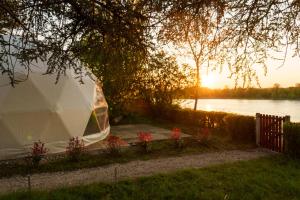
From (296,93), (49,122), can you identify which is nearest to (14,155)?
(49,122)

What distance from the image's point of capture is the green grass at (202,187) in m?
8.87

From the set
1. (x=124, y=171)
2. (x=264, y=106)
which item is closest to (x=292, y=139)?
(x=124, y=171)

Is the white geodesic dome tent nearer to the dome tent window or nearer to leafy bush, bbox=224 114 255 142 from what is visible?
the dome tent window

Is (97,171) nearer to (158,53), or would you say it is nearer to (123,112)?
(158,53)

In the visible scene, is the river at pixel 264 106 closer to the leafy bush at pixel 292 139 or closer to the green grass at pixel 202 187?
the leafy bush at pixel 292 139

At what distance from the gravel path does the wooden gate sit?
581 millimetres

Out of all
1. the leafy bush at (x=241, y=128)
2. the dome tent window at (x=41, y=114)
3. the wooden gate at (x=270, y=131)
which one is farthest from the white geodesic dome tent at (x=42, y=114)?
the wooden gate at (x=270, y=131)

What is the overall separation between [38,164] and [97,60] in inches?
253

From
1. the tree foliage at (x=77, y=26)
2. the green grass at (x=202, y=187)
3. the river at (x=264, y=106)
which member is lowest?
the green grass at (x=202, y=187)

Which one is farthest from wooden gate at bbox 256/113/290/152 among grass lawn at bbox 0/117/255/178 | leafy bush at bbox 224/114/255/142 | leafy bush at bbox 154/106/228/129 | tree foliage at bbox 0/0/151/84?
tree foliage at bbox 0/0/151/84

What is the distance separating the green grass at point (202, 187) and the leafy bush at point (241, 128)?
4562 mm

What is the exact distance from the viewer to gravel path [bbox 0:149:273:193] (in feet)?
32.4

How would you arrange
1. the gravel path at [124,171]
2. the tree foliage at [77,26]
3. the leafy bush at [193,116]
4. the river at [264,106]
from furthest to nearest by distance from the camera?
the river at [264,106], the leafy bush at [193,116], the gravel path at [124,171], the tree foliage at [77,26]

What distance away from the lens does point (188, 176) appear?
10.2m
